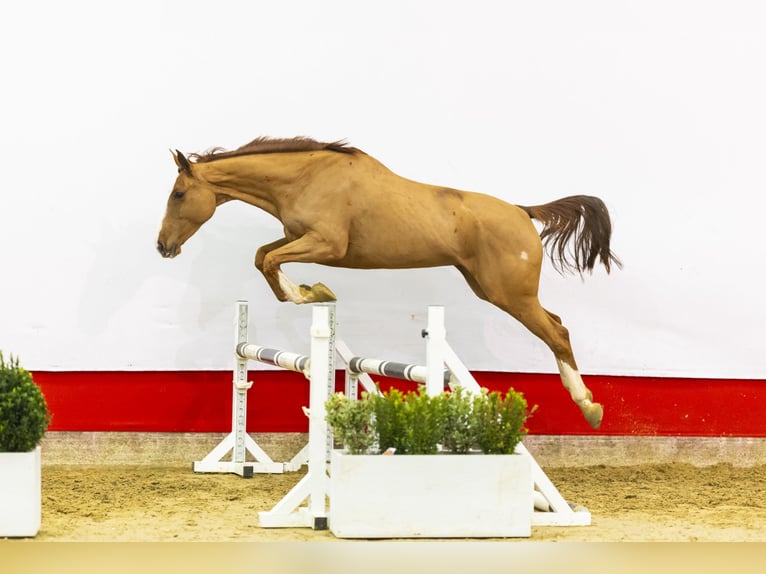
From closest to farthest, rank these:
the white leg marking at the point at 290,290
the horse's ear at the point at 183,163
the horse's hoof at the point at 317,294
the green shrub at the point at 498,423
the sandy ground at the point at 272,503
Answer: the green shrub at the point at 498,423, the sandy ground at the point at 272,503, the horse's hoof at the point at 317,294, the white leg marking at the point at 290,290, the horse's ear at the point at 183,163

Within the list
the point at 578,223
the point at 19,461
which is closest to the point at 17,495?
the point at 19,461

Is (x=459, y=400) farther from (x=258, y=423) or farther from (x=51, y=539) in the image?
(x=258, y=423)

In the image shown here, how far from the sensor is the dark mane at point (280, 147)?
5.23 metres

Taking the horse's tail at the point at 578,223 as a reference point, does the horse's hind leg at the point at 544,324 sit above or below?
below

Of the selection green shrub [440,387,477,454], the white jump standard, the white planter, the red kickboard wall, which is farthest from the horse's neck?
the white planter

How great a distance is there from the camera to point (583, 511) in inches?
172

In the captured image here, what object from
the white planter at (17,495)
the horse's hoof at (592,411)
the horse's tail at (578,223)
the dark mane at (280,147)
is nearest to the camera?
the white planter at (17,495)

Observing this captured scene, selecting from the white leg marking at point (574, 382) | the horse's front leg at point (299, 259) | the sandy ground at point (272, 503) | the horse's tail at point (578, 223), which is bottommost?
the sandy ground at point (272, 503)

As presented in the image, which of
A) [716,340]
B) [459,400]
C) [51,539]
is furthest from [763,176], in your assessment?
[51,539]

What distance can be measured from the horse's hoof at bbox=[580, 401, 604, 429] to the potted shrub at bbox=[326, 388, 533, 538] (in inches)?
62.1

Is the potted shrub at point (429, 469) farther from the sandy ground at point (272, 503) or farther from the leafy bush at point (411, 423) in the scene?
the sandy ground at point (272, 503)

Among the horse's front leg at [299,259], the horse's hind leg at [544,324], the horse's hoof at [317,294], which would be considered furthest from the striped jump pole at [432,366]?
the horse's hind leg at [544,324]

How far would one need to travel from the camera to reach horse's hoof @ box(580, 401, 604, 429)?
5.36 meters

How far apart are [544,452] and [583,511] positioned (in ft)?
4.93
